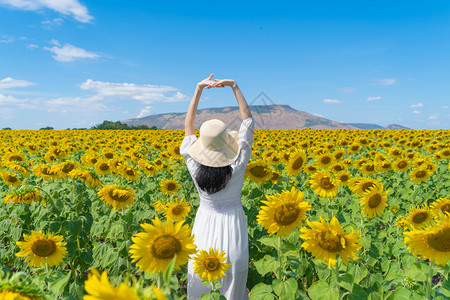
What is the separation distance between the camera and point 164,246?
1773mm

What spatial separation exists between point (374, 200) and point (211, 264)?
2.33m

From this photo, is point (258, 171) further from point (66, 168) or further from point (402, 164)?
point (402, 164)

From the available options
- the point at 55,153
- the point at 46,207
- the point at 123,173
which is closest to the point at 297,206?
the point at 46,207

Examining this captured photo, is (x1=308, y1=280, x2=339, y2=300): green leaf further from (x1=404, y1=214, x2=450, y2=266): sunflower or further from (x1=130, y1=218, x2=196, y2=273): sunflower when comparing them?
(x1=130, y1=218, x2=196, y2=273): sunflower

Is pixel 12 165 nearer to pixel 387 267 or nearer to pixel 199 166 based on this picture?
pixel 199 166

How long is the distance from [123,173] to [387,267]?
4519 mm

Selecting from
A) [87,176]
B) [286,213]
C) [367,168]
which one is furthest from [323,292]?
[367,168]

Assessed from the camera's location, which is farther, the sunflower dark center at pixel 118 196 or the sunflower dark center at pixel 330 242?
the sunflower dark center at pixel 118 196

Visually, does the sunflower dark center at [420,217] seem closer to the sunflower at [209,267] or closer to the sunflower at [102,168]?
the sunflower at [209,267]

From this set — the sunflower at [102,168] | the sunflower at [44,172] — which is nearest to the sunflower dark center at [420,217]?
the sunflower at [102,168]

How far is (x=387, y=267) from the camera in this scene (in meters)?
2.97

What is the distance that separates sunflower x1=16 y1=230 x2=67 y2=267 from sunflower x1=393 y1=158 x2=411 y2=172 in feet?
24.4

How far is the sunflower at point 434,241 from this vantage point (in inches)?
78.7

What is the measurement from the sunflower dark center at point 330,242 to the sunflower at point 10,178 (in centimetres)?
534
